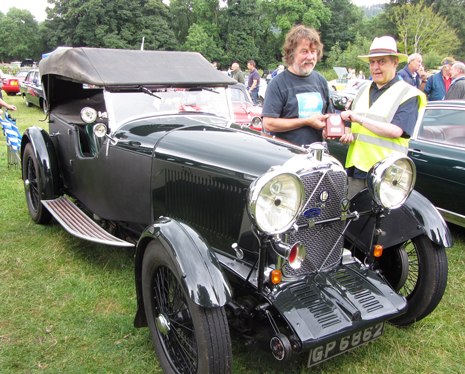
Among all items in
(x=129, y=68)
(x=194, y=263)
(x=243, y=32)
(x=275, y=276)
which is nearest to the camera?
(x=194, y=263)

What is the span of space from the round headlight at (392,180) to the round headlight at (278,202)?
22.4 inches

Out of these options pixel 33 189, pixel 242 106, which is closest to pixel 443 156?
pixel 33 189

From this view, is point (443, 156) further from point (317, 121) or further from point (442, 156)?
point (317, 121)

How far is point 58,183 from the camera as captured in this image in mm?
3951

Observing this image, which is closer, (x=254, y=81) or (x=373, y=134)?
(x=373, y=134)

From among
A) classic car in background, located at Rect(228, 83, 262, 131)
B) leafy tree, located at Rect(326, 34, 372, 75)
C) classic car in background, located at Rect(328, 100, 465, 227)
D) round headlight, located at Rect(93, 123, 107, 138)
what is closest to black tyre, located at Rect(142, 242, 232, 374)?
round headlight, located at Rect(93, 123, 107, 138)

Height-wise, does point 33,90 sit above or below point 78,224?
above

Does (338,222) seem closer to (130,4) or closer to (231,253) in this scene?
(231,253)

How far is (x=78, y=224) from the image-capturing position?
334 centimetres

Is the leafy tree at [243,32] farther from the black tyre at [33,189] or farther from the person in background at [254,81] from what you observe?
the black tyre at [33,189]

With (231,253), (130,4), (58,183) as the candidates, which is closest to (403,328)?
(231,253)

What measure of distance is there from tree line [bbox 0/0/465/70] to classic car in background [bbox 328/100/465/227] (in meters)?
38.3

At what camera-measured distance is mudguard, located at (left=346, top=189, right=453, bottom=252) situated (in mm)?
2346

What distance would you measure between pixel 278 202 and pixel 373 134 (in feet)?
4.69
